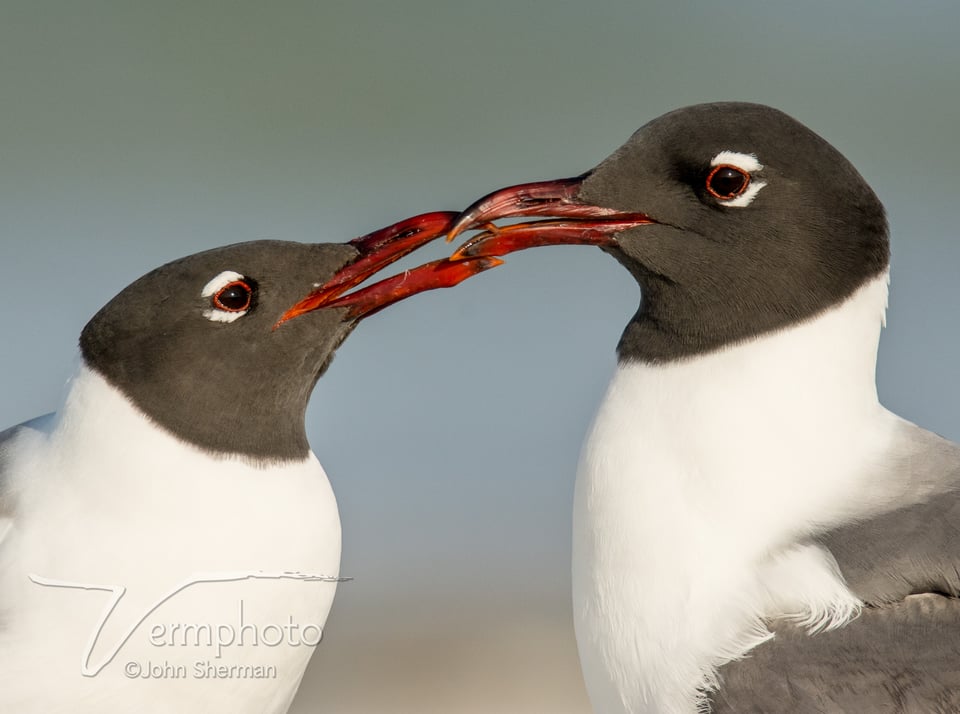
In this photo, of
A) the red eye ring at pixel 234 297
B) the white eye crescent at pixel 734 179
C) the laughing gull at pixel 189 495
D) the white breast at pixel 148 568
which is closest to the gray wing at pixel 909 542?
the white eye crescent at pixel 734 179

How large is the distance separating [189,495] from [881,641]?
2.08 m

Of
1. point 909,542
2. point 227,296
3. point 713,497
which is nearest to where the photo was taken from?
point 909,542

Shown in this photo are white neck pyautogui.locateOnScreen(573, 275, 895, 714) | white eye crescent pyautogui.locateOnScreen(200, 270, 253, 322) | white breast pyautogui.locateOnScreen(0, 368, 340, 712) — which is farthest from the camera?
white eye crescent pyautogui.locateOnScreen(200, 270, 253, 322)

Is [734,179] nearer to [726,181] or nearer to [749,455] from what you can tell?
[726,181]

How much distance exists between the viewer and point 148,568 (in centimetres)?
468

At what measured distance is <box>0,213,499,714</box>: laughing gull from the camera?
15.2 feet

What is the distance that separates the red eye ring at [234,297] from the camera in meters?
4.96

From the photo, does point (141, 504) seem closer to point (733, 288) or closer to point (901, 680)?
point (733, 288)

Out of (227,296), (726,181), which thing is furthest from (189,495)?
(726,181)

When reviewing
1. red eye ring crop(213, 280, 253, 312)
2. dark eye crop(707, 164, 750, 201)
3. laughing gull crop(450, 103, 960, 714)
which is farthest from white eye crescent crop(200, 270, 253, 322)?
dark eye crop(707, 164, 750, 201)

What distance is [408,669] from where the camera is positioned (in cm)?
913

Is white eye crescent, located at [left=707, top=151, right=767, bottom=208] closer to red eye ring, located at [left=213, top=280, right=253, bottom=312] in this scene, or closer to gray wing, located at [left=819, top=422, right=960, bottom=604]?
gray wing, located at [left=819, top=422, right=960, bottom=604]

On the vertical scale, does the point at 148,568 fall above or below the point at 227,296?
below

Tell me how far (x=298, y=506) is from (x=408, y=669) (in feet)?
14.4
